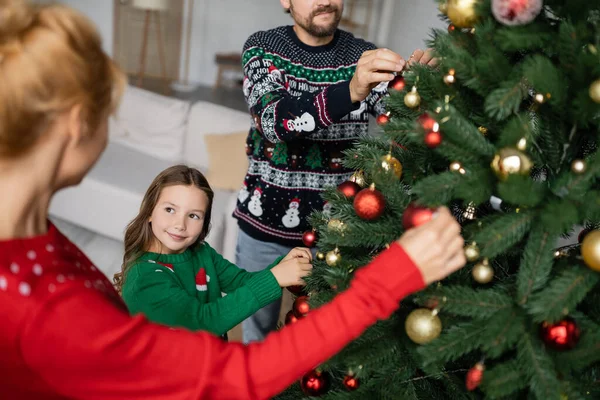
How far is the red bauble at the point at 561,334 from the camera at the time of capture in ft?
2.47

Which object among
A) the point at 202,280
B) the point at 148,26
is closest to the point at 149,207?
the point at 202,280

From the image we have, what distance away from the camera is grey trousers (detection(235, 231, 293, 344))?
1542mm

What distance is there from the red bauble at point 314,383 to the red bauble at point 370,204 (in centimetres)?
33

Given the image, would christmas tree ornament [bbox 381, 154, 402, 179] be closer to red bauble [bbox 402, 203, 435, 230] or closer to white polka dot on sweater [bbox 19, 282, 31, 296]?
red bauble [bbox 402, 203, 435, 230]

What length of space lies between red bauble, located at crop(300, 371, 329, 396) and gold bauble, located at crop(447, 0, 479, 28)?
0.64 meters

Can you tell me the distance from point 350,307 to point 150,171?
9.63 feet

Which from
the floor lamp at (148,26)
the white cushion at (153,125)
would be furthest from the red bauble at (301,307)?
the floor lamp at (148,26)

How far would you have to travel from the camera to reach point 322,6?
139cm

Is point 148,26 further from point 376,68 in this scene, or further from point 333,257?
point 333,257

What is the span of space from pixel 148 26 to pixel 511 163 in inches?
254

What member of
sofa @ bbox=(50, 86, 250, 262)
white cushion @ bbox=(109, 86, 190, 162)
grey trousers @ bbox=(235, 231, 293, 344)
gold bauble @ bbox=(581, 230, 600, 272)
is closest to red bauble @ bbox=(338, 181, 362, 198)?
gold bauble @ bbox=(581, 230, 600, 272)

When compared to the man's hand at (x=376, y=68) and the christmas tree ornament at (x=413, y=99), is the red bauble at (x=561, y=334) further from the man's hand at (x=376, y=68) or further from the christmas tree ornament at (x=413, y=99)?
the man's hand at (x=376, y=68)

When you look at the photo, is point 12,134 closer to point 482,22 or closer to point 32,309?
point 32,309

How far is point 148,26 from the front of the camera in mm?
6523
